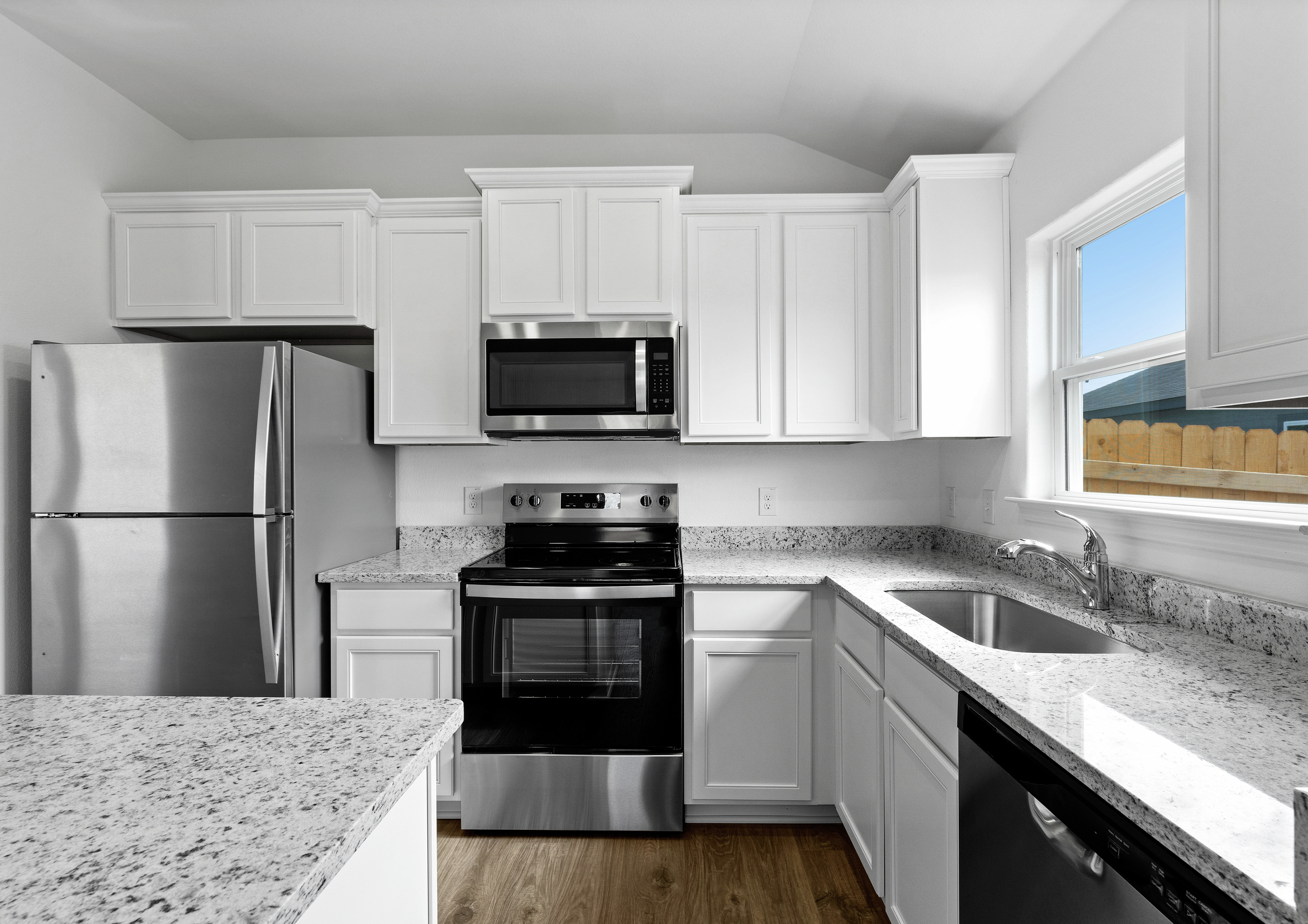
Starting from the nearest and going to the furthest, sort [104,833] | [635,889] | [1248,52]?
[104,833]
[1248,52]
[635,889]

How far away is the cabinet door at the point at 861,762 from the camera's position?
5.64 ft

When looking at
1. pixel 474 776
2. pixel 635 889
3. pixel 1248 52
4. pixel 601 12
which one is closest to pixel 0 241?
pixel 601 12

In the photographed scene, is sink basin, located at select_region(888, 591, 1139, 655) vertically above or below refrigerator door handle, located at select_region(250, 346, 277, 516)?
below

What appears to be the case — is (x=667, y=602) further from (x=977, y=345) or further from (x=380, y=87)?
(x=380, y=87)

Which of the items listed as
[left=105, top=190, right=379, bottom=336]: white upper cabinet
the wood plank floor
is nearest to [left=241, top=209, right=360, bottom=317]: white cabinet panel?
[left=105, top=190, right=379, bottom=336]: white upper cabinet

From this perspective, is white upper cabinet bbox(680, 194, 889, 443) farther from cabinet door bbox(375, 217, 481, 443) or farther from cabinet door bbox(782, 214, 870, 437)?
cabinet door bbox(375, 217, 481, 443)

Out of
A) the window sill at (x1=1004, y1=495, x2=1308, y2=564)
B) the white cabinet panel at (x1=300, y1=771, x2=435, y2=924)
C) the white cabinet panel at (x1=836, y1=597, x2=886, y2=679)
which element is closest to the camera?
the white cabinet panel at (x1=300, y1=771, x2=435, y2=924)

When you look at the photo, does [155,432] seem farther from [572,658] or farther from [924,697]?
[924,697]

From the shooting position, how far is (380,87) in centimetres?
245

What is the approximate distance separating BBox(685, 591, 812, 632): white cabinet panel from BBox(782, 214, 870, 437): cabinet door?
0.66 m

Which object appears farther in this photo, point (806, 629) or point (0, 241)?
point (806, 629)

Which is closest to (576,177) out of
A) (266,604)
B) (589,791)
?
(266,604)

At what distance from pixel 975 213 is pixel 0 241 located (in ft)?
10.2

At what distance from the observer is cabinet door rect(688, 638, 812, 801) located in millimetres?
2197
